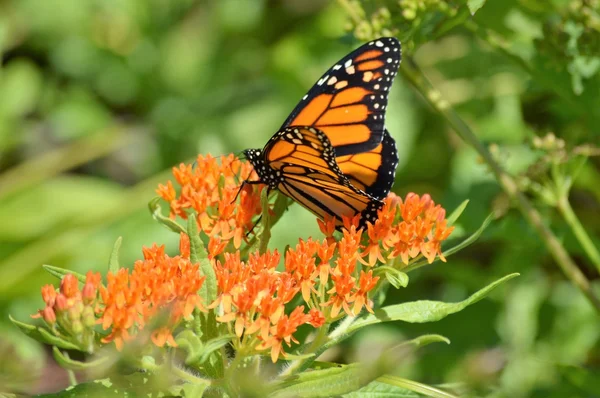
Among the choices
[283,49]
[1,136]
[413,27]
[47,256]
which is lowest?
[413,27]

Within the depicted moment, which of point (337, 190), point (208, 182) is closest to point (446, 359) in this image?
point (337, 190)

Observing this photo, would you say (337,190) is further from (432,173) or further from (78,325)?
(432,173)

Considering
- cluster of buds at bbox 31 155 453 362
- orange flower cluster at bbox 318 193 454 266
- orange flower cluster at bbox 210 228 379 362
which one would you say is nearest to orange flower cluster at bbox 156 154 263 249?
cluster of buds at bbox 31 155 453 362

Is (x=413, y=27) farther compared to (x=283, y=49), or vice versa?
(x=283, y=49)

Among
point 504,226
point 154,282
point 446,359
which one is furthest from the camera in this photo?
point 446,359

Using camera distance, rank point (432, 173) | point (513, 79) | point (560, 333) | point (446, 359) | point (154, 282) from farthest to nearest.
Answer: point (432, 173), point (513, 79), point (560, 333), point (446, 359), point (154, 282)

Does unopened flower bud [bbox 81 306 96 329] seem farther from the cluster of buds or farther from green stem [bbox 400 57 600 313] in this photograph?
green stem [bbox 400 57 600 313]
